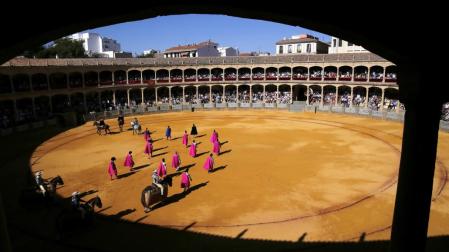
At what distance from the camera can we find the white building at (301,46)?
240 feet

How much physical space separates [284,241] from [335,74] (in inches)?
1766

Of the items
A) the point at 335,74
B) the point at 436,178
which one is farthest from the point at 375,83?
the point at 436,178

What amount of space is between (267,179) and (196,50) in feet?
244

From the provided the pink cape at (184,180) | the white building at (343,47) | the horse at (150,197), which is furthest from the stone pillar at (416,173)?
the white building at (343,47)

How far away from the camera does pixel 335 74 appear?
52656 mm

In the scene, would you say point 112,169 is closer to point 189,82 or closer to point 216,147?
point 216,147

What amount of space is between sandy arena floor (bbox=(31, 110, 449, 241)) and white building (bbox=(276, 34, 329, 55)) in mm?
41686

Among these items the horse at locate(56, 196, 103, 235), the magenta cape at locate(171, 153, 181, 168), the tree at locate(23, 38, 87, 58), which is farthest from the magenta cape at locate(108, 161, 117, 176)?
the tree at locate(23, 38, 87, 58)

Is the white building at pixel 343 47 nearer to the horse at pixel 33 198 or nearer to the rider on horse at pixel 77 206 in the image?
the horse at pixel 33 198

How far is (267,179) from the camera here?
746 inches

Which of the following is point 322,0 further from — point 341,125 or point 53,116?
point 53,116

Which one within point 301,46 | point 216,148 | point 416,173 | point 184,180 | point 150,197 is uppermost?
point 301,46

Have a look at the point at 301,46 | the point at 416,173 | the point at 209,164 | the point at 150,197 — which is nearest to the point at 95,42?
the point at 301,46

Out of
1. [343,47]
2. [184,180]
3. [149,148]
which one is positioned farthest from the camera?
[343,47]
